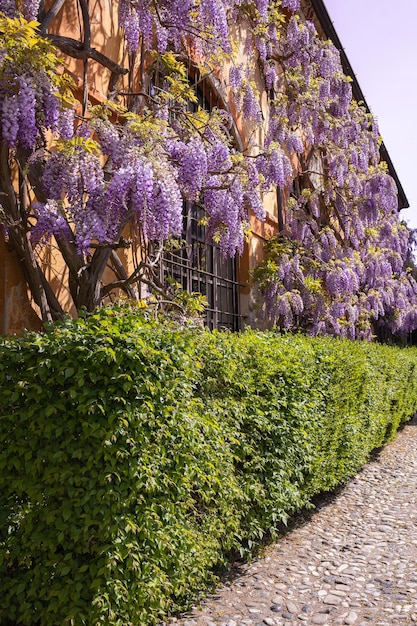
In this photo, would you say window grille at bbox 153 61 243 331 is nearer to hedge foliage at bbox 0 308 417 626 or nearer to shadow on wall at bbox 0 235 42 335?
shadow on wall at bbox 0 235 42 335

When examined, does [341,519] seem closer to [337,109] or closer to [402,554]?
[402,554]

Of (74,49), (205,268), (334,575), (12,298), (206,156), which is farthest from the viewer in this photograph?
(205,268)

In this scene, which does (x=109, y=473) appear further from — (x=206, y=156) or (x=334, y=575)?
(x=206, y=156)

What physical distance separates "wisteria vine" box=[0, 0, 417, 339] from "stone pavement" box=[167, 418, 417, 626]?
2.29m

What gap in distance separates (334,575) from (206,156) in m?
3.39

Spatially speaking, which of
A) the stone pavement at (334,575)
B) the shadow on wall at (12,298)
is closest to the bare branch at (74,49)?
the shadow on wall at (12,298)

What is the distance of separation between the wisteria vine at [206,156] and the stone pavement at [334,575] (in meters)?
2.29

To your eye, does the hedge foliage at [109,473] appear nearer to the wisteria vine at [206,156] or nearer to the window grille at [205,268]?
the wisteria vine at [206,156]

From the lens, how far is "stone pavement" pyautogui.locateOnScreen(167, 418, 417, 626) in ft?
10.7

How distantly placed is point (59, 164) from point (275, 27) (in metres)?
7.02

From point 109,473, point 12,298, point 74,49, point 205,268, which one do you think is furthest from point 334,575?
point 205,268

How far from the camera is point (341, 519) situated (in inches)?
206

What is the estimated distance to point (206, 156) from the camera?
16.9 ft

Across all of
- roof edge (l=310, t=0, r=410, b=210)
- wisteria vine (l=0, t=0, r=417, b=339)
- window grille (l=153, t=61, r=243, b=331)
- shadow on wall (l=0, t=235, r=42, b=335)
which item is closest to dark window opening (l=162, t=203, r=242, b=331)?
window grille (l=153, t=61, r=243, b=331)
